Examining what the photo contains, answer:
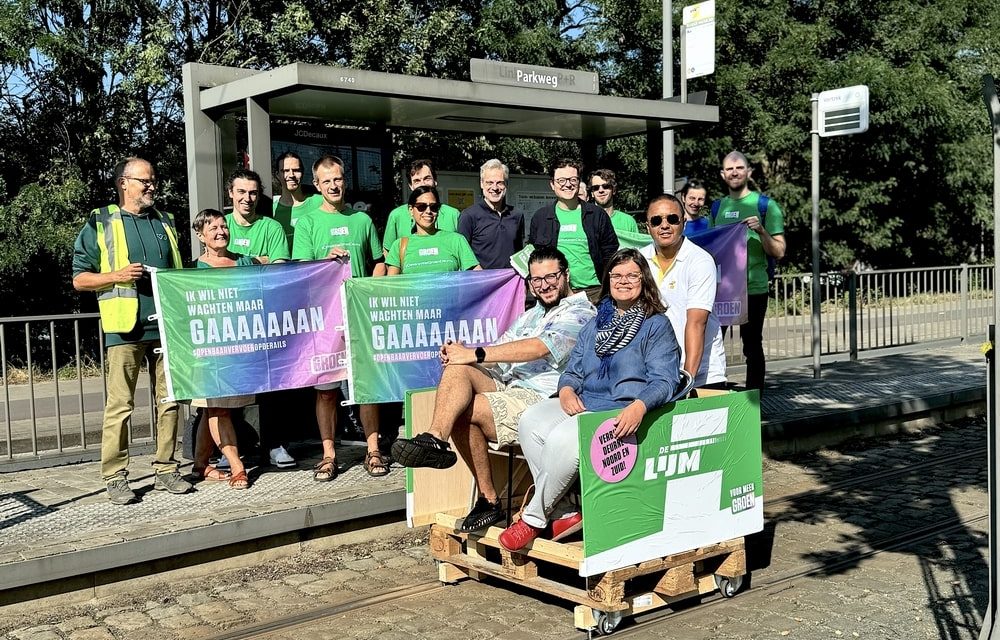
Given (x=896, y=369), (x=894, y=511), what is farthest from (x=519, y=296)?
(x=896, y=369)

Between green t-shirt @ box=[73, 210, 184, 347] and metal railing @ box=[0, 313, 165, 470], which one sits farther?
metal railing @ box=[0, 313, 165, 470]

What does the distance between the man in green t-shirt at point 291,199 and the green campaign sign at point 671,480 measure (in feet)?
12.8

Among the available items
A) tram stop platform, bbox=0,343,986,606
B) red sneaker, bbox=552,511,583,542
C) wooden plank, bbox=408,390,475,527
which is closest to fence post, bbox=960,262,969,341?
tram stop platform, bbox=0,343,986,606

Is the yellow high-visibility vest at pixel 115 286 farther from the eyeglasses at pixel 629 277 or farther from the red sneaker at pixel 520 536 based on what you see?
the eyeglasses at pixel 629 277

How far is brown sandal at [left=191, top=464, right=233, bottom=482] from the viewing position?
24.1 ft

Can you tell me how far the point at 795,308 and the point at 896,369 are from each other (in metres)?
1.60

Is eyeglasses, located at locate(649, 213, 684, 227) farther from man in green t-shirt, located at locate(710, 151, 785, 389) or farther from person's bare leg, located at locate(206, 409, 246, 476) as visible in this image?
person's bare leg, located at locate(206, 409, 246, 476)

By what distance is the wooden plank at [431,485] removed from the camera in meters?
5.96

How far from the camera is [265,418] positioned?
7879 millimetres

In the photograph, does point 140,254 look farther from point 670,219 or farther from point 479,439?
point 670,219

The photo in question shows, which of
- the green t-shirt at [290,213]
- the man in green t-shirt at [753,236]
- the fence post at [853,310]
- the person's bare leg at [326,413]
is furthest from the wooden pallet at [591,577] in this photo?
the fence post at [853,310]

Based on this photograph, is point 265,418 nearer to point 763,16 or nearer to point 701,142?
point 701,142

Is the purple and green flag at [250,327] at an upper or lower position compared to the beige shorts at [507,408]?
upper

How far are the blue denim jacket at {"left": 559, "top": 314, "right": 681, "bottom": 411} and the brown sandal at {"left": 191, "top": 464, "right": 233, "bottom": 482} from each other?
9.99 ft
